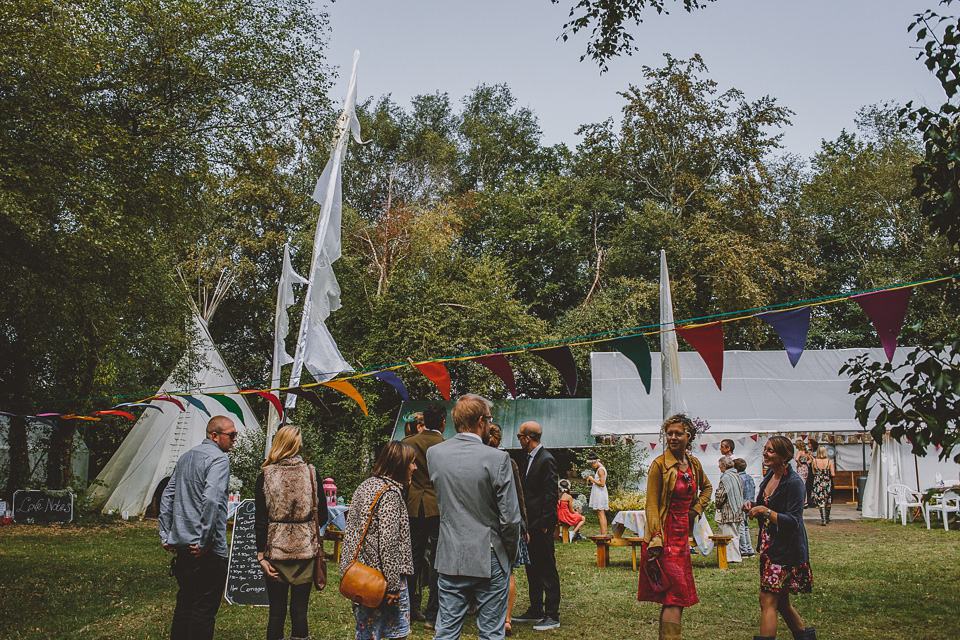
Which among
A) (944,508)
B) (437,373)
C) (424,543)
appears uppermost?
(437,373)

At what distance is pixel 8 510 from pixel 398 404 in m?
10.4

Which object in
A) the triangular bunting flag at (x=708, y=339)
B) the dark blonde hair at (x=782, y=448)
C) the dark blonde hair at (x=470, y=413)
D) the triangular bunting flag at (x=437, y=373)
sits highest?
the triangular bunting flag at (x=708, y=339)

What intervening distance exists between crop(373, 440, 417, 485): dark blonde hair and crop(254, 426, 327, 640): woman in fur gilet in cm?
82

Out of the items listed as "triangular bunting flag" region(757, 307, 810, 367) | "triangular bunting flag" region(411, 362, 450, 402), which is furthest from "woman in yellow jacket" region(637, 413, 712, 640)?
"triangular bunting flag" region(411, 362, 450, 402)

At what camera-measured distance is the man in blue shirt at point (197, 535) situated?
15.1 feet

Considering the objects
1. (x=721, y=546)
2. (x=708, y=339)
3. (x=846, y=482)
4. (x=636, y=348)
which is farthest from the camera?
(x=846, y=482)

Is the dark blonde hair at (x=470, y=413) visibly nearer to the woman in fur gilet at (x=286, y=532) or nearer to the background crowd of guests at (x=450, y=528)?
the background crowd of guests at (x=450, y=528)

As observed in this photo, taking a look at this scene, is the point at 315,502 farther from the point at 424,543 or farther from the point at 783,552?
the point at 783,552

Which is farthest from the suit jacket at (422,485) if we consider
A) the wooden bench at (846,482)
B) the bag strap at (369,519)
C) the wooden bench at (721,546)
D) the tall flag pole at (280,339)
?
the wooden bench at (846,482)

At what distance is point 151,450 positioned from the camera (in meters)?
17.7

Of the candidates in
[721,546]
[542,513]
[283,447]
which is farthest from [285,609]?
[721,546]

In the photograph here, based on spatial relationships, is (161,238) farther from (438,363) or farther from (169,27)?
(438,363)

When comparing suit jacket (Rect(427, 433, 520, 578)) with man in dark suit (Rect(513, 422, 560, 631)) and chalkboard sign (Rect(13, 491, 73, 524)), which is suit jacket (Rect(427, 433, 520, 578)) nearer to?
man in dark suit (Rect(513, 422, 560, 631))

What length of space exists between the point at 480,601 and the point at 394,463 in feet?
2.66
